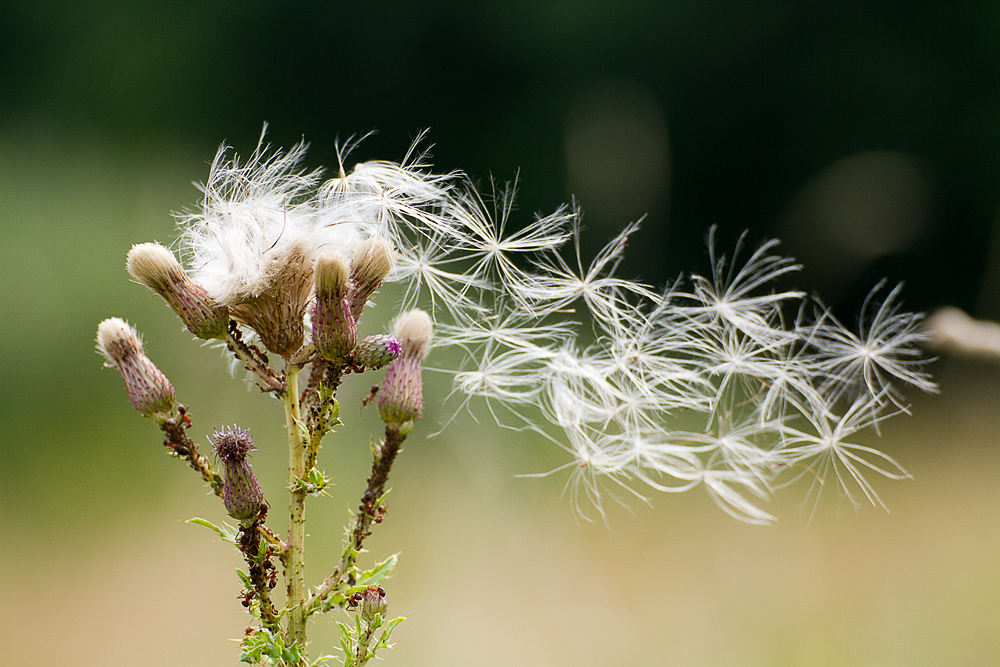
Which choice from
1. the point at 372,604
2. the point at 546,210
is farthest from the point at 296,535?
the point at 546,210

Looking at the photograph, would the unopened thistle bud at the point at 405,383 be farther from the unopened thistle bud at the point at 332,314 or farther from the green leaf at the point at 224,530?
the green leaf at the point at 224,530

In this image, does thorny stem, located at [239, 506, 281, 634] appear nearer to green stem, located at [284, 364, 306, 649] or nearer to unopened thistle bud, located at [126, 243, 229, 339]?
green stem, located at [284, 364, 306, 649]

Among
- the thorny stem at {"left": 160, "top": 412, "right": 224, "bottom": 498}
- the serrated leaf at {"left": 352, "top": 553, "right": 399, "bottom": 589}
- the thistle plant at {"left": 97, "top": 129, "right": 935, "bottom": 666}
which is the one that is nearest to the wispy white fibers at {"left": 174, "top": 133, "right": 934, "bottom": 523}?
the thistle plant at {"left": 97, "top": 129, "right": 935, "bottom": 666}

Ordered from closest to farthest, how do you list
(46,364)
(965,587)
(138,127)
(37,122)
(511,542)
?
(965,587)
(511,542)
(46,364)
(37,122)
(138,127)

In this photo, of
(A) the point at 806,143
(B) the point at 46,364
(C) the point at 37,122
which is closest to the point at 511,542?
(B) the point at 46,364

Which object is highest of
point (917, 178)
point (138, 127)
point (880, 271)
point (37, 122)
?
point (138, 127)

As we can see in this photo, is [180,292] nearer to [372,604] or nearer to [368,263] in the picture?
[368,263]

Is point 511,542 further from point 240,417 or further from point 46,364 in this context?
point 46,364
